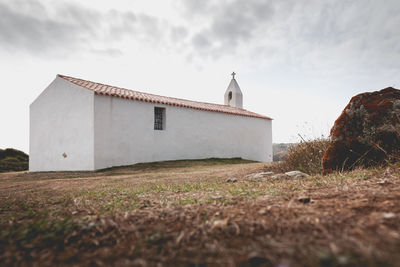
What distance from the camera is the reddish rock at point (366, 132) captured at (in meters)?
4.09

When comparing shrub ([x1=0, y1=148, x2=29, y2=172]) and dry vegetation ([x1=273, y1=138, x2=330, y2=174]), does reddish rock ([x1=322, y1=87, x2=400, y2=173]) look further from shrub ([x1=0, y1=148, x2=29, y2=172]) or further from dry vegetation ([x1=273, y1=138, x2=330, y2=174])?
shrub ([x1=0, y1=148, x2=29, y2=172])

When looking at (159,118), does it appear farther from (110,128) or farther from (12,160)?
(12,160)

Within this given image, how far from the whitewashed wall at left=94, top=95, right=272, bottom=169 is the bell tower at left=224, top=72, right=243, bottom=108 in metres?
2.82

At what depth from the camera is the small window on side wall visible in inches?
584

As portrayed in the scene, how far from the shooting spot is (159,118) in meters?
15.0

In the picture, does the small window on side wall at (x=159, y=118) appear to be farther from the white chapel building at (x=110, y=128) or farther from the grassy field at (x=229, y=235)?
the grassy field at (x=229, y=235)

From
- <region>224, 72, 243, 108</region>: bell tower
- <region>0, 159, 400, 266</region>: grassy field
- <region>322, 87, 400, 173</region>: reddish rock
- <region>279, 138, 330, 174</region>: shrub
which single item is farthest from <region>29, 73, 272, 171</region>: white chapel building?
<region>322, 87, 400, 173</region>: reddish rock

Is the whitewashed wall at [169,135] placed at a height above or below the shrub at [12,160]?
above

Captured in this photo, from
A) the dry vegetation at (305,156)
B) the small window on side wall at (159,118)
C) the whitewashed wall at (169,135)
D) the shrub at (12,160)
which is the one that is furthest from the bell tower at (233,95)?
the shrub at (12,160)

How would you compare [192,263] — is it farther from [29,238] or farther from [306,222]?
[29,238]

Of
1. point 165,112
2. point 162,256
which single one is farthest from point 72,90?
point 162,256

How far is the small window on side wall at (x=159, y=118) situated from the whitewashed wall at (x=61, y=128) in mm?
4168

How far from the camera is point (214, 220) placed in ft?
5.83

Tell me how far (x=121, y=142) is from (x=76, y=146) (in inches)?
92.7
